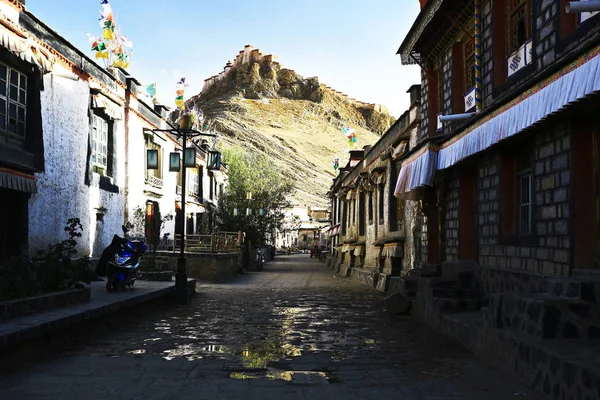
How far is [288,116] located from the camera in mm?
138875

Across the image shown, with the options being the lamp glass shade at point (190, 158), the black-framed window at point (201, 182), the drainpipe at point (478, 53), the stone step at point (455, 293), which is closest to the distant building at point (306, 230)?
the black-framed window at point (201, 182)

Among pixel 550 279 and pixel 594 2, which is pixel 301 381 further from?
pixel 594 2

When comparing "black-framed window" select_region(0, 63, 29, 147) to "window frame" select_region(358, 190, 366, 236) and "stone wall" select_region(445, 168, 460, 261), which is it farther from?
"window frame" select_region(358, 190, 366, 236)

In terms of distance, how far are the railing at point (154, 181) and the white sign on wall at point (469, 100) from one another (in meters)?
14.9

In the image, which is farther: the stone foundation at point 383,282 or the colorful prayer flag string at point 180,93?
the colorful prayer flag string at point 180,93

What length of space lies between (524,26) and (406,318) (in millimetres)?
5761

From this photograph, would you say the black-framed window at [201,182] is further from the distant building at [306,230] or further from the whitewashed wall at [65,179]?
the distant building at [306,230]

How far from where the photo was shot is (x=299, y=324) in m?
10.4

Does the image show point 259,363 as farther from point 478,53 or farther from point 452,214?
point 478,53

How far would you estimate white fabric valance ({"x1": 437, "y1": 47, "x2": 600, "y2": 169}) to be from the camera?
5.79 metres

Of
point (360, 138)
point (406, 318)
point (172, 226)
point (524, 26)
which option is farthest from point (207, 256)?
point (360, 138)

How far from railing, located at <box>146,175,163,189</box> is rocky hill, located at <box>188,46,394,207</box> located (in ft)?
232

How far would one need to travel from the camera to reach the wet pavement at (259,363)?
5527 millimetres

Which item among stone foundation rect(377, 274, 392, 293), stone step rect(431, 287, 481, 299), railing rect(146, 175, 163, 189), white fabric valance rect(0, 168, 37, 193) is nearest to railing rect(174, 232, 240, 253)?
railing rect(146, 175, 163, 189)
